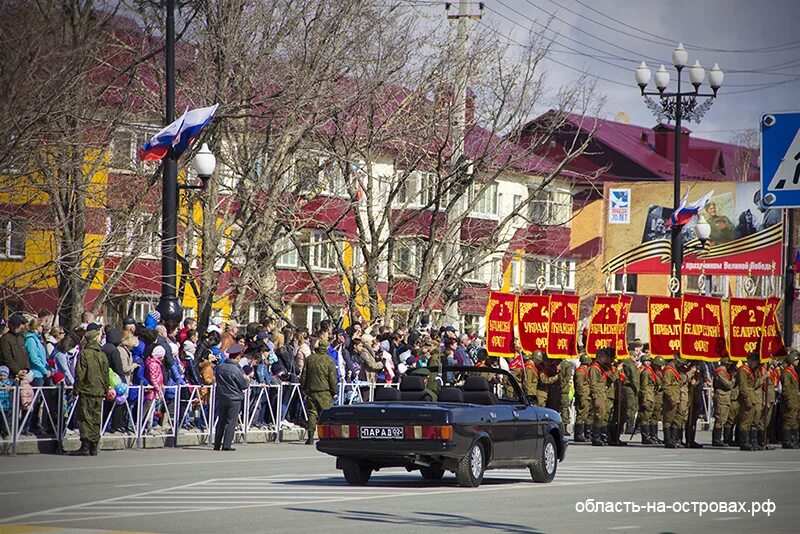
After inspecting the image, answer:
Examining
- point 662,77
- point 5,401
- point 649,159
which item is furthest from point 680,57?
point 649,159

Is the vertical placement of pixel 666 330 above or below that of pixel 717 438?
above

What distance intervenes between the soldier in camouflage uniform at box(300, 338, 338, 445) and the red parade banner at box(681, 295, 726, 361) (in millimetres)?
7654

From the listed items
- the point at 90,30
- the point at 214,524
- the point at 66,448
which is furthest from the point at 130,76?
the point at 214,524

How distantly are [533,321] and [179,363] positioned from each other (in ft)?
29.7

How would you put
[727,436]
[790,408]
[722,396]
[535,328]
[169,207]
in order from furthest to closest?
[535,328] < [790,408] < [727,436] < [722,396] < [169,207]

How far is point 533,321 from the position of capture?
3081cm

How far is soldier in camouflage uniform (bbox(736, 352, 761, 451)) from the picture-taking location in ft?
91.5

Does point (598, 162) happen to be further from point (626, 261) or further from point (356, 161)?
point (356, 161)

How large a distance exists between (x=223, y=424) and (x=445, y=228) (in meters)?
14.8

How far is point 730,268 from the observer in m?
55.2

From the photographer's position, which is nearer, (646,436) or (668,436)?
(668,436)

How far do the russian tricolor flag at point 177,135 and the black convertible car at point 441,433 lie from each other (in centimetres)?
815

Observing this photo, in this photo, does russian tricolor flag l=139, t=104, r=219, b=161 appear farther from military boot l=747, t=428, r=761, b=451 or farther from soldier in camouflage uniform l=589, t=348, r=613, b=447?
military boot l=747, t=428, r=761, b=451

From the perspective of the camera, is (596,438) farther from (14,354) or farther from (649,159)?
(649,159)
